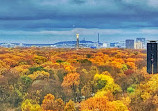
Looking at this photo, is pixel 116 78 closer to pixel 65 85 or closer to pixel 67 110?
pixel 65 85

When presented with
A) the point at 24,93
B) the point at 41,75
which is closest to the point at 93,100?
the point at 24,93

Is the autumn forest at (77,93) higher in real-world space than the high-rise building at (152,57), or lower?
lower

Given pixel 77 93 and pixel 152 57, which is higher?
pixel 152 57

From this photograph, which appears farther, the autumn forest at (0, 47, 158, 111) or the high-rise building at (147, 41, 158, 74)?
the high-rise building at (147, 41, 158, 74)

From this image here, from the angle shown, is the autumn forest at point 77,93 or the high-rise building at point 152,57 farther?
the high-rise building at point 152,57

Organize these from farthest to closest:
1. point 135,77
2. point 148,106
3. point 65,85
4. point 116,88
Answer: point 135,77
point 65,85
point 116,88
point 148,106

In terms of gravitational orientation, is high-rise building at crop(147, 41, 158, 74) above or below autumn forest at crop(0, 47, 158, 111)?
above

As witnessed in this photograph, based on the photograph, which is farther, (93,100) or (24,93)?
(24,93)

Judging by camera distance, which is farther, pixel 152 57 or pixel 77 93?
pixel 152 57
